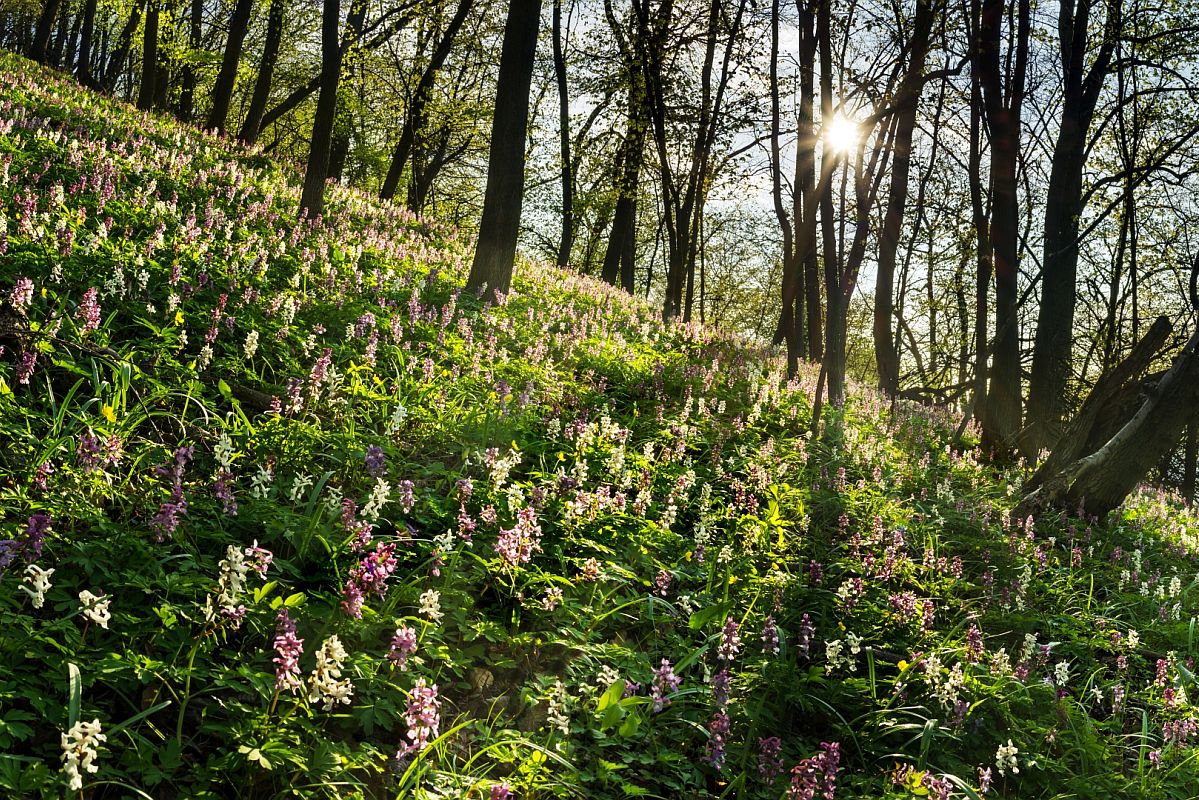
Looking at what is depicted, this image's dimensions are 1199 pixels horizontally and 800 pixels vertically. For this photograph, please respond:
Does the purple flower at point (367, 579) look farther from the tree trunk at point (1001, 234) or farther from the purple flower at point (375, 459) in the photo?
the tree trunk at point (1001, 234)

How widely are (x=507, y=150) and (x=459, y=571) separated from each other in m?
7.71

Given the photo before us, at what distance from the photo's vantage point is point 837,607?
523 cm

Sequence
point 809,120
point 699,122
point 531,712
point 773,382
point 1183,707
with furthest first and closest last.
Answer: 1. point 699,122
2. point 809,120
3. point 773,382
4. point 1183,707
5. point 531,712

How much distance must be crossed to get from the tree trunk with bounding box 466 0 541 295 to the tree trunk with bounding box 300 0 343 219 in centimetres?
291

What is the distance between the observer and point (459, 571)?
13.8 ft

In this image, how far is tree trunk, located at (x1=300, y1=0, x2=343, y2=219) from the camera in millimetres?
11531

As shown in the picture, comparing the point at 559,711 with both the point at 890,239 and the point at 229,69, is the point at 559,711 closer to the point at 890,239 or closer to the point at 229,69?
the point at 890,239

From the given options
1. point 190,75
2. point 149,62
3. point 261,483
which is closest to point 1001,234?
point 261,483

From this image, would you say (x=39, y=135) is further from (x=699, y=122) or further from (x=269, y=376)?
(x=699, y=122)

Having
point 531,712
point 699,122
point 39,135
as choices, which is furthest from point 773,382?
point 699,122

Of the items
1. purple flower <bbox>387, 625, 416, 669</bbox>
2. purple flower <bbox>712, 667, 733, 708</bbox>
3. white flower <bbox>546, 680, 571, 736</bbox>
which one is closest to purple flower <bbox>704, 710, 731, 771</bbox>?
purple flower <bbox>712, 667, 733, 708</bbox>

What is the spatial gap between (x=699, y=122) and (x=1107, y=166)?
1151 centimetres

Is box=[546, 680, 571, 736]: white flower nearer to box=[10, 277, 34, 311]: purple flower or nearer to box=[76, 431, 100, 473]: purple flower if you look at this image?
box=[76, 431, 100, 473]: purple flower

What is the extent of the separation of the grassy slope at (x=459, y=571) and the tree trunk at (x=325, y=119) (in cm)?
270
